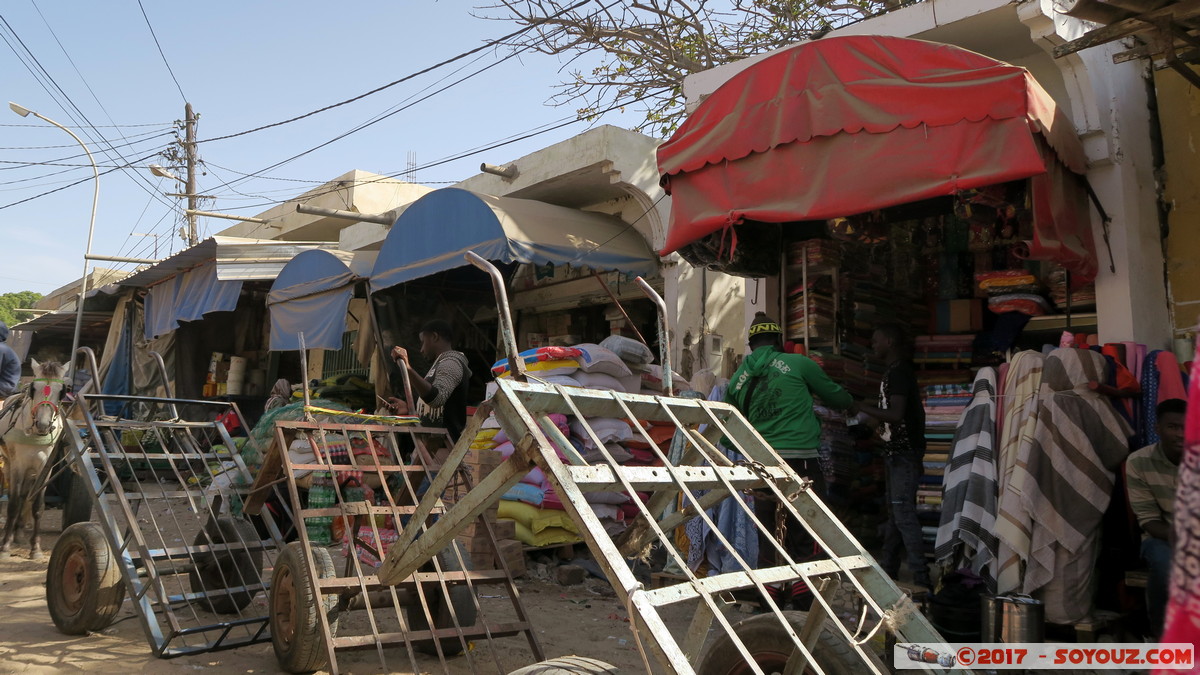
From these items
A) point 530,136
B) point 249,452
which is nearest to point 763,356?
point 249,452

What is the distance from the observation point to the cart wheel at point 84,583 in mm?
4859

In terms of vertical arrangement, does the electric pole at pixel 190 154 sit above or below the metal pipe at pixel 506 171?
above

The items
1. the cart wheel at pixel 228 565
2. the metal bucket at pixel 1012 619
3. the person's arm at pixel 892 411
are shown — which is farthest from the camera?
the person's arm at pixel 892 411

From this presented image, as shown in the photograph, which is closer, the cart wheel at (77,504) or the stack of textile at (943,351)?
the stack of textile at (943,351)

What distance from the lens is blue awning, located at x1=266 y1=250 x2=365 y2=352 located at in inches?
410

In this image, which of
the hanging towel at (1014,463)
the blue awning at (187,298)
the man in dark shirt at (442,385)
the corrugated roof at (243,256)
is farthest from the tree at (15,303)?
the hanging towel at (1014,463)

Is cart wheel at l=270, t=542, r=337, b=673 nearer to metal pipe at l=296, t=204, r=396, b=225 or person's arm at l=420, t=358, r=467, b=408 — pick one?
person's arm at l=420, t=358, r=467, b=408

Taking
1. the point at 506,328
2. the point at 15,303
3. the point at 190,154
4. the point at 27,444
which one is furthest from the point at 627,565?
the point at 15,303

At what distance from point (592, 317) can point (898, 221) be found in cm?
501

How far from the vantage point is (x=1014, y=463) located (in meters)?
4.77

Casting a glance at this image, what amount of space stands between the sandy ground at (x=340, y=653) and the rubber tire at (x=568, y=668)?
53.5 inches

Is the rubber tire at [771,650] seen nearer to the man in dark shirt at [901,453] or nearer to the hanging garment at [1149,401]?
the hanging garment at [1149,401]

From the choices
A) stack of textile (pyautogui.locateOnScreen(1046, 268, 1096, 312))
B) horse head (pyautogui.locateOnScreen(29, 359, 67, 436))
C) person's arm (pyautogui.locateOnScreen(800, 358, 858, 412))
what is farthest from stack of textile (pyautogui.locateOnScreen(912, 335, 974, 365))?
horse head (pyautogui.locateOnScreen(29, 359, 67, 436))

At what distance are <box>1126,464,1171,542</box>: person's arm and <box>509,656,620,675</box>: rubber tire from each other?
318cm
